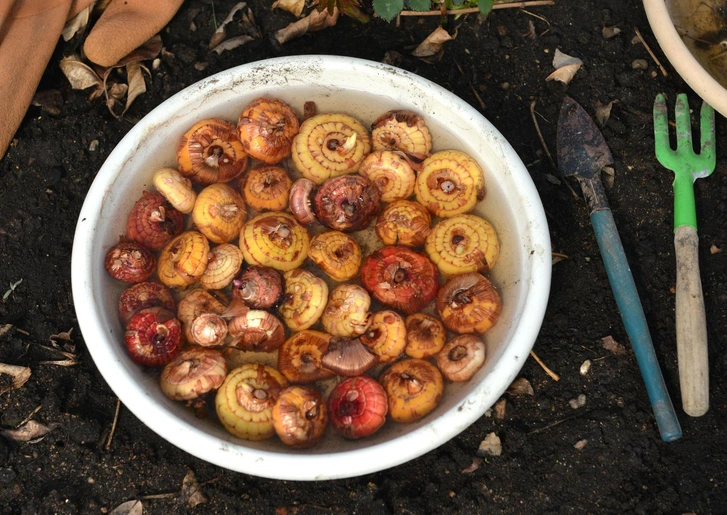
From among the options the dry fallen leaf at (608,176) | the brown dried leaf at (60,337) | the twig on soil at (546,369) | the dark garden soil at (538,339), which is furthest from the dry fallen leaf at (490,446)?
the brown dried leaf at (60,337)

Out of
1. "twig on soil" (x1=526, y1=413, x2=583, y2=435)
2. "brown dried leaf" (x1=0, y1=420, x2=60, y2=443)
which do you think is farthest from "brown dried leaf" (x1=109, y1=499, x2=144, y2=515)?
"twig on soil" (x1=526, y1=413, x2=583, y2=435)

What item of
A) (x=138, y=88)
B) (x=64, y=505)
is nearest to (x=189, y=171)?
(x=138, y=88)

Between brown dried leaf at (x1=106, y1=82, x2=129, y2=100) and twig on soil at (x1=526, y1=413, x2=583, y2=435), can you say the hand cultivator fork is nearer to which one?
twig on soil at (x1=526, y1=413, x2=583, y2=435)

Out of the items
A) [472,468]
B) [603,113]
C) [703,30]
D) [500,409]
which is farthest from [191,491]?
[703,30]

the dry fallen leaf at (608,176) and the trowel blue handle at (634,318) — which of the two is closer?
the trowel blue handle at (634,318)

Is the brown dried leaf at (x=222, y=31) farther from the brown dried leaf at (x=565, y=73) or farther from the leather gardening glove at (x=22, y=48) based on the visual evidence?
the brown dried leaf at (x=565, y=73)

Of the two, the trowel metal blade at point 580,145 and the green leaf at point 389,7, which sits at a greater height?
the green leaf at point 389,7
